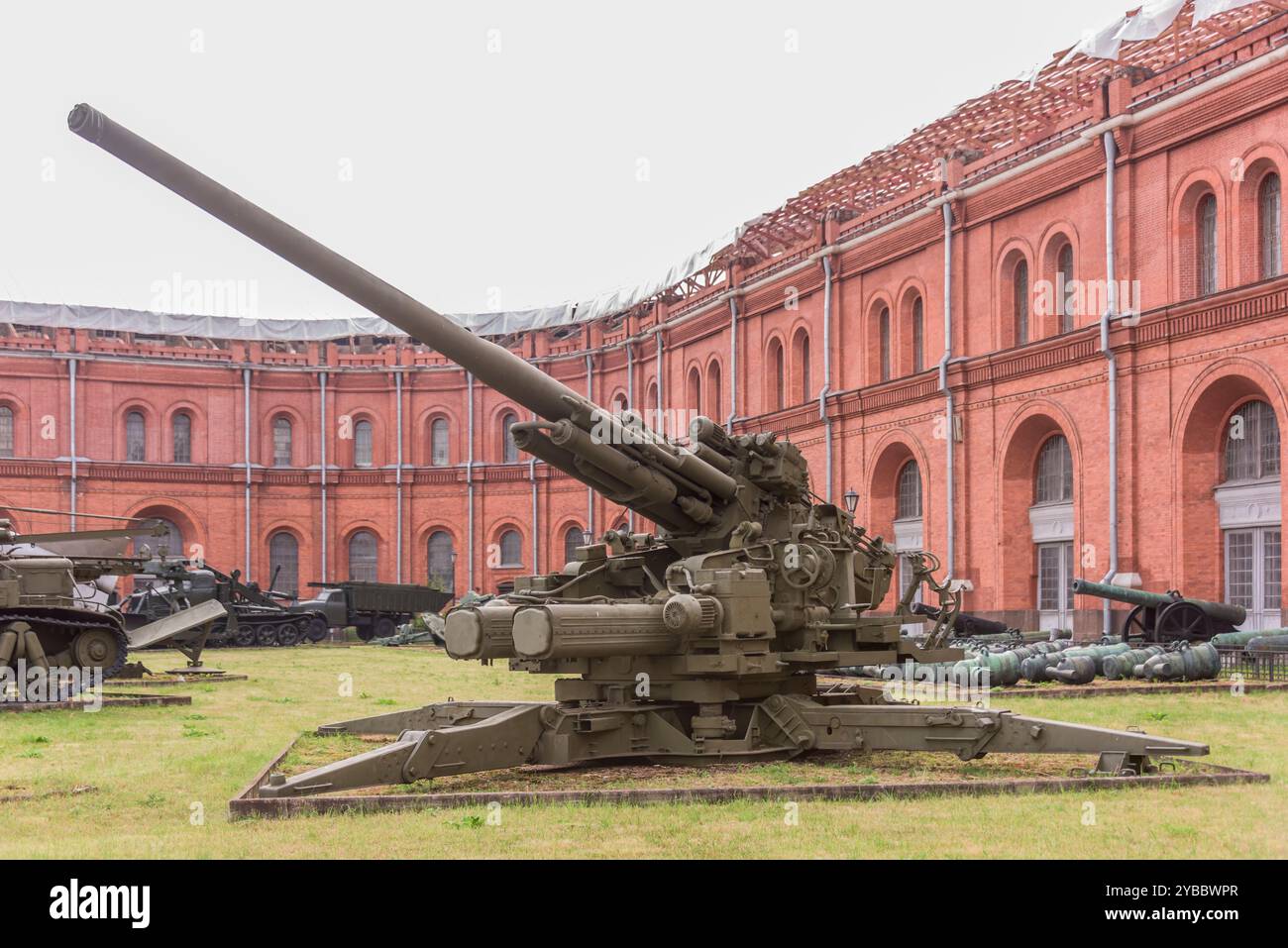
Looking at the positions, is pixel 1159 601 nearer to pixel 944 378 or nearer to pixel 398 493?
pixel 944 378

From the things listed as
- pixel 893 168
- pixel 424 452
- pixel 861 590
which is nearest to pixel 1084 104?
pixel 893 168

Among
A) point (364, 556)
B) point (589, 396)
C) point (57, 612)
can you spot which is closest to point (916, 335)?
point (589, 396)

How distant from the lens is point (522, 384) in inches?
388

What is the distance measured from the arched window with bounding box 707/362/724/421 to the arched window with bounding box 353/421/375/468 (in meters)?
17.5

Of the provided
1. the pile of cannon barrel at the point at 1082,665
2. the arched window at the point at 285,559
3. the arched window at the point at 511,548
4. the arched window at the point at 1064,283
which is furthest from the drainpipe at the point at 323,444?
the pile of cannon barrel at the point at 1082,665

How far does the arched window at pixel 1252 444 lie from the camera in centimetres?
2539

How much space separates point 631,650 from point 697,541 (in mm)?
1699

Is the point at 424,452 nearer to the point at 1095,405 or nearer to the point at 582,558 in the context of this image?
the point at 1095,405

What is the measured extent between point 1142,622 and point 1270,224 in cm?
776

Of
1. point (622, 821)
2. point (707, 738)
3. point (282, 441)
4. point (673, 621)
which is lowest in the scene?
point (622, 821)

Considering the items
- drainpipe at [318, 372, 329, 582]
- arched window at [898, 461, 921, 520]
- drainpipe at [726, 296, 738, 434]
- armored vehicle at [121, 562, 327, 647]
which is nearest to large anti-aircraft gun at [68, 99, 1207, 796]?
arched window at [898, 461, 921, 520]

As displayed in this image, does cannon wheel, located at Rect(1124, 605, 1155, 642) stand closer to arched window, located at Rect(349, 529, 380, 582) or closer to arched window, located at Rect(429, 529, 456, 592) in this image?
arched window, located at Rect(429, 529, 456, 592)

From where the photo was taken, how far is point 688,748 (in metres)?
10.5

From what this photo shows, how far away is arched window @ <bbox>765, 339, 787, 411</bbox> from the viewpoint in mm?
41031
